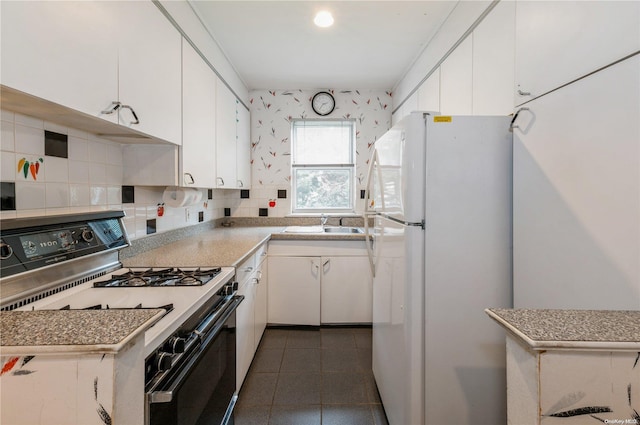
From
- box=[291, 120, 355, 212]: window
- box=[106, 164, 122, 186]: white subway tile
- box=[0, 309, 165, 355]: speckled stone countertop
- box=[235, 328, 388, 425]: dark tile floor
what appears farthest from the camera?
box=[291, 120, 355, 212]: window

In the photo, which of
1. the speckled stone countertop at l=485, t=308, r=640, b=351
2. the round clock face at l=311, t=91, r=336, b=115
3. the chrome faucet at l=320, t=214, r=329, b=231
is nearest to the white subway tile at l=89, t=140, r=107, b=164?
the speckled stone countertop at l=485, t=308, r=640, b=351

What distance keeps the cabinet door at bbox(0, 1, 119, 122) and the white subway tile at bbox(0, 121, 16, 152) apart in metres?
0.28

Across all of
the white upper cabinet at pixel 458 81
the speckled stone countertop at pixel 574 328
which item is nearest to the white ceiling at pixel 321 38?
the white upper cabinet at pixel 458 81

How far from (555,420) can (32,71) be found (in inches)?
54.8

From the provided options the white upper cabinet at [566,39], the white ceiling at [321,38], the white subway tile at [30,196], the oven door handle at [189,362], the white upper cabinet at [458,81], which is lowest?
the oven door handle at [189,362]

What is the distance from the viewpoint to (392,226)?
1.48m

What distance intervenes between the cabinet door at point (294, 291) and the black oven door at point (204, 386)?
47.2 inches

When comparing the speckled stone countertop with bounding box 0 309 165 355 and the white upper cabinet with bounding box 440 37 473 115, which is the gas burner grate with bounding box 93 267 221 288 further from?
the white upper cabinet with bounding box 440 37 473 115

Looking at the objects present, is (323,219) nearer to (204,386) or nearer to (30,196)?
(204,386)

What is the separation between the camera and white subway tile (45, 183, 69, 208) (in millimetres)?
1142

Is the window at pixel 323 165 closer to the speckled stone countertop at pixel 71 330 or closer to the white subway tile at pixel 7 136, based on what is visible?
the white subway tile at pixel 7 136

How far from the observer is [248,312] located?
1.91 meters

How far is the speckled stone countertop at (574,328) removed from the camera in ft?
1.68

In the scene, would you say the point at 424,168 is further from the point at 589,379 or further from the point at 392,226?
the point at 589,379
